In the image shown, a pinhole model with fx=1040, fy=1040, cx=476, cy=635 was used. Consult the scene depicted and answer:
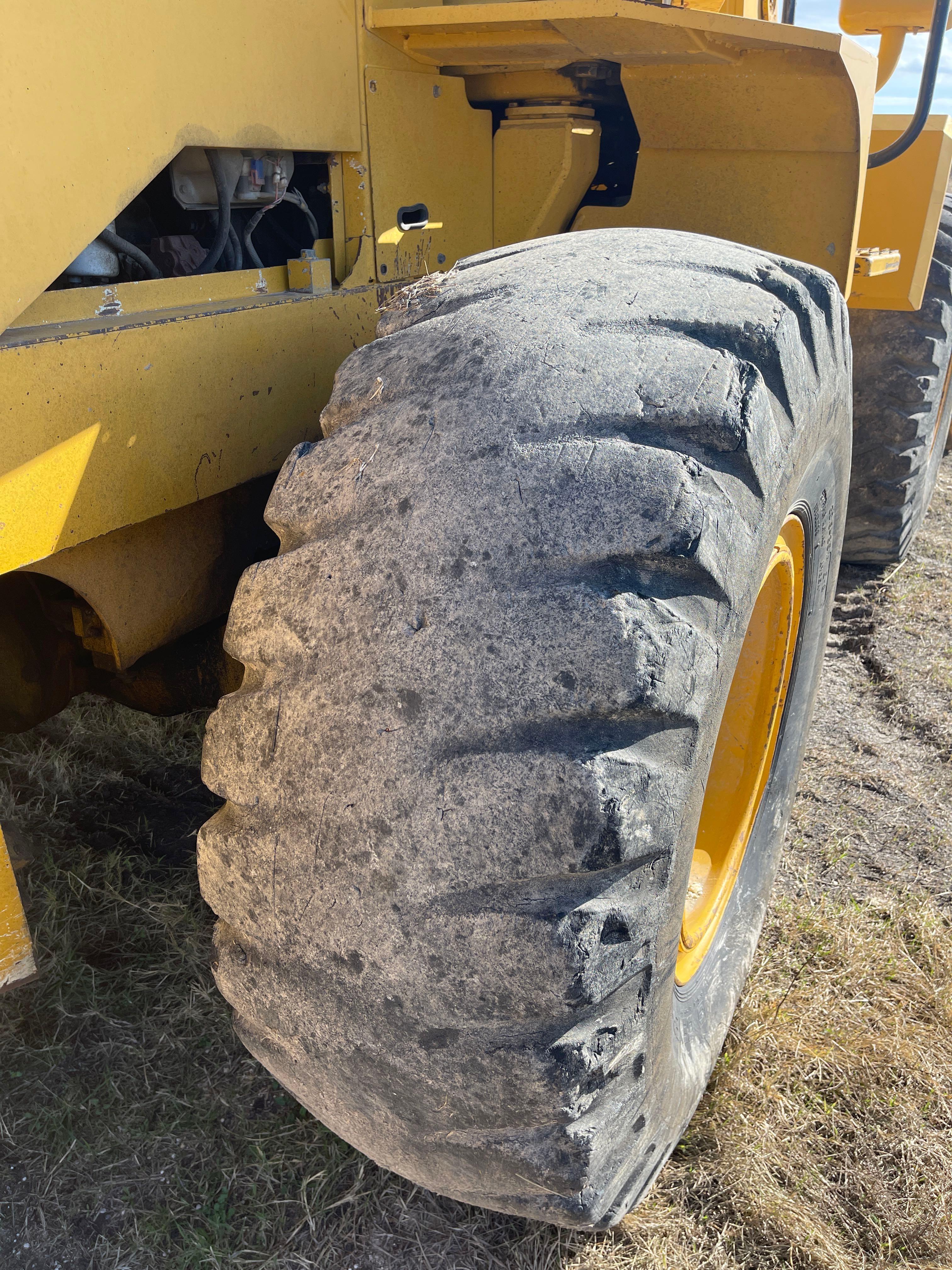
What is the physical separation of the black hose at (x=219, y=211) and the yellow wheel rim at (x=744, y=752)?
3.25 feet

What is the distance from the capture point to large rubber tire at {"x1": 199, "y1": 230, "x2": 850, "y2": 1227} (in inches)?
39.4

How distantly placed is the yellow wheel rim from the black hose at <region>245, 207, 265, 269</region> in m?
0.95

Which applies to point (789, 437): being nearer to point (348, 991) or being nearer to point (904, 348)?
point (348, 991)

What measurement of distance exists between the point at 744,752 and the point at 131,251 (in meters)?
1.34

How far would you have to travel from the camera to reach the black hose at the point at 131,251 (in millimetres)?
1303

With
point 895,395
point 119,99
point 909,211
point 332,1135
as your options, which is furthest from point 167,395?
point 895,395

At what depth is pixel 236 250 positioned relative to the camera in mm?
1552

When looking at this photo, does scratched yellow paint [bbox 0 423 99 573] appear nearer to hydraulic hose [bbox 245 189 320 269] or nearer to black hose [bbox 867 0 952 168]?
hydraulic hose [bbox 245 189 320 269]

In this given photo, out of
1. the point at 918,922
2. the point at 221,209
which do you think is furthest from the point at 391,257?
the point at 918,922

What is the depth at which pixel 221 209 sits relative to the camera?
4.69 feet

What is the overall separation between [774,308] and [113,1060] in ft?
5.21

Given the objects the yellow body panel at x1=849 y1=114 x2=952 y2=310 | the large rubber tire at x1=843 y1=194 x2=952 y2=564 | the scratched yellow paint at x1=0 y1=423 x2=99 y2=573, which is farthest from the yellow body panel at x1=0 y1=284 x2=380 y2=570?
the large rubber tire at x1=843 y1=194 x2=952 y2=564

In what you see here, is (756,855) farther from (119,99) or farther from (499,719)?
(119,99)

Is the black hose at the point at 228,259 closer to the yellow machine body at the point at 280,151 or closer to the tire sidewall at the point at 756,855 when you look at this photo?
the yellow machine body at the point at 280,151
